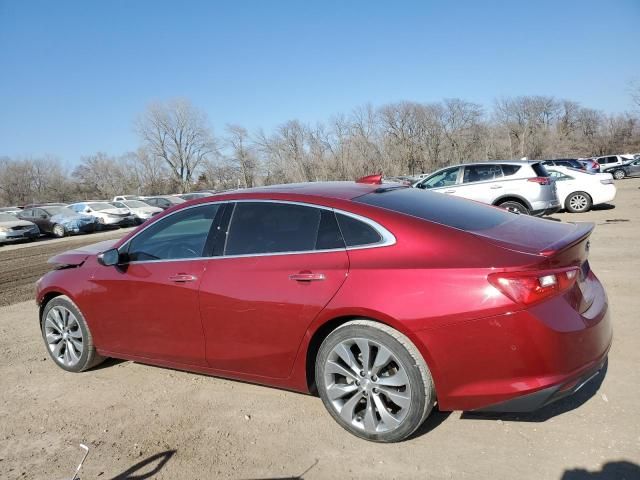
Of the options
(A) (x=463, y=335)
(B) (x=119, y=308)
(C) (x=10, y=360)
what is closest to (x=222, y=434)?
(B) (x=119, y=308)

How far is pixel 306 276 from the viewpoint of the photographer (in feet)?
10.2

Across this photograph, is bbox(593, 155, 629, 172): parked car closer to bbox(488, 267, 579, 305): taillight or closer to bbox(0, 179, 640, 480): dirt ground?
bbox(0, 179, 640, 480): dirt ground

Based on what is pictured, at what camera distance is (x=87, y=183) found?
81.4 m

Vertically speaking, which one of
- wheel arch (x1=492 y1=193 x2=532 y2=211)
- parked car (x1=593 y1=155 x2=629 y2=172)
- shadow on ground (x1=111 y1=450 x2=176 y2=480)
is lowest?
shadow on ground (x1=111 y1=450 x2=176 y2=480)

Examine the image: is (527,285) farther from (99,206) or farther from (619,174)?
(619,174)

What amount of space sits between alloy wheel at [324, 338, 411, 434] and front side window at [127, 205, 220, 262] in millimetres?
1393

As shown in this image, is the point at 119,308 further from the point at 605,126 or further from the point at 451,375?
the point at 605,126

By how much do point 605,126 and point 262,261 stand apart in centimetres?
10320

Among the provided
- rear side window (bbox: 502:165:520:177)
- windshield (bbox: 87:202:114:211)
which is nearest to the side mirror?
rear side window (bbox: 502:165:520:177)

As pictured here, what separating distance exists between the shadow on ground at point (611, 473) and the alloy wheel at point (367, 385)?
90 centimetres

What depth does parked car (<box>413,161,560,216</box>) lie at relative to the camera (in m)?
11.5

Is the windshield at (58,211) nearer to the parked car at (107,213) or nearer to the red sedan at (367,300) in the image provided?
the parked car at (107,213)

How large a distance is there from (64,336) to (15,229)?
21.9 metres

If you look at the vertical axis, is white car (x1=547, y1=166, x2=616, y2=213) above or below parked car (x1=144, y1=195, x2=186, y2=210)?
below
